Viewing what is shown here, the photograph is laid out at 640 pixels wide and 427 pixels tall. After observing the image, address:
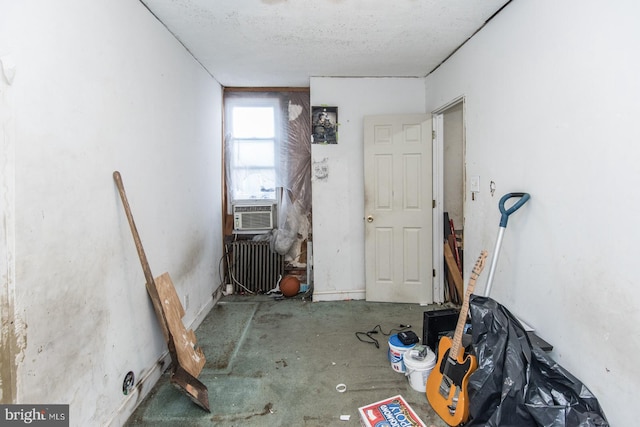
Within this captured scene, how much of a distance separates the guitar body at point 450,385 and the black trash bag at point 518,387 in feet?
0.20

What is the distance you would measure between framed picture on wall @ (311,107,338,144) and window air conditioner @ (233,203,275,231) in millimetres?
1015

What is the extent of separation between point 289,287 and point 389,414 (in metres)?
2.00

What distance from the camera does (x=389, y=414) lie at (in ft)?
5.60

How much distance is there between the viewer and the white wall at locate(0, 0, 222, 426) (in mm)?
1121

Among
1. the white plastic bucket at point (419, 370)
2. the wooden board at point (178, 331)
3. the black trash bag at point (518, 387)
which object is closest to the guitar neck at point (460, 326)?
the black trash bag at point (518, 387)

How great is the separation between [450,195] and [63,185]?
3.46 meters

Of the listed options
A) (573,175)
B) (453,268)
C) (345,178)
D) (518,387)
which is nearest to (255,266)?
(345,178)

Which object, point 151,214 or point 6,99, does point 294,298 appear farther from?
point 6,99

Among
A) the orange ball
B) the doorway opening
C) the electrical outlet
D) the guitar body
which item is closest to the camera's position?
the guitar body

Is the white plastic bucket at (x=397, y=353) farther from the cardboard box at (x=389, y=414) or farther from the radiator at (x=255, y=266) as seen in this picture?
the radiator at (x=255, y=266)

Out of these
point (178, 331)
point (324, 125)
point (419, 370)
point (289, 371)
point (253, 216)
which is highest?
point (324, 125)

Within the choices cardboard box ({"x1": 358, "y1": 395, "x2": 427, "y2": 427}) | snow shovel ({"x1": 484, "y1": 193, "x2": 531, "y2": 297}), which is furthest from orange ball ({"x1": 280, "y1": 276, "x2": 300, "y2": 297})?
snow shovel ({"x1": 484, "y1": 193, "x2": 531, "y2": 297})

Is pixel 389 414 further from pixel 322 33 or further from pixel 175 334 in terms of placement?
pixel 322 33

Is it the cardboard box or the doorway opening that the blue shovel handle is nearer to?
the cardboard box
